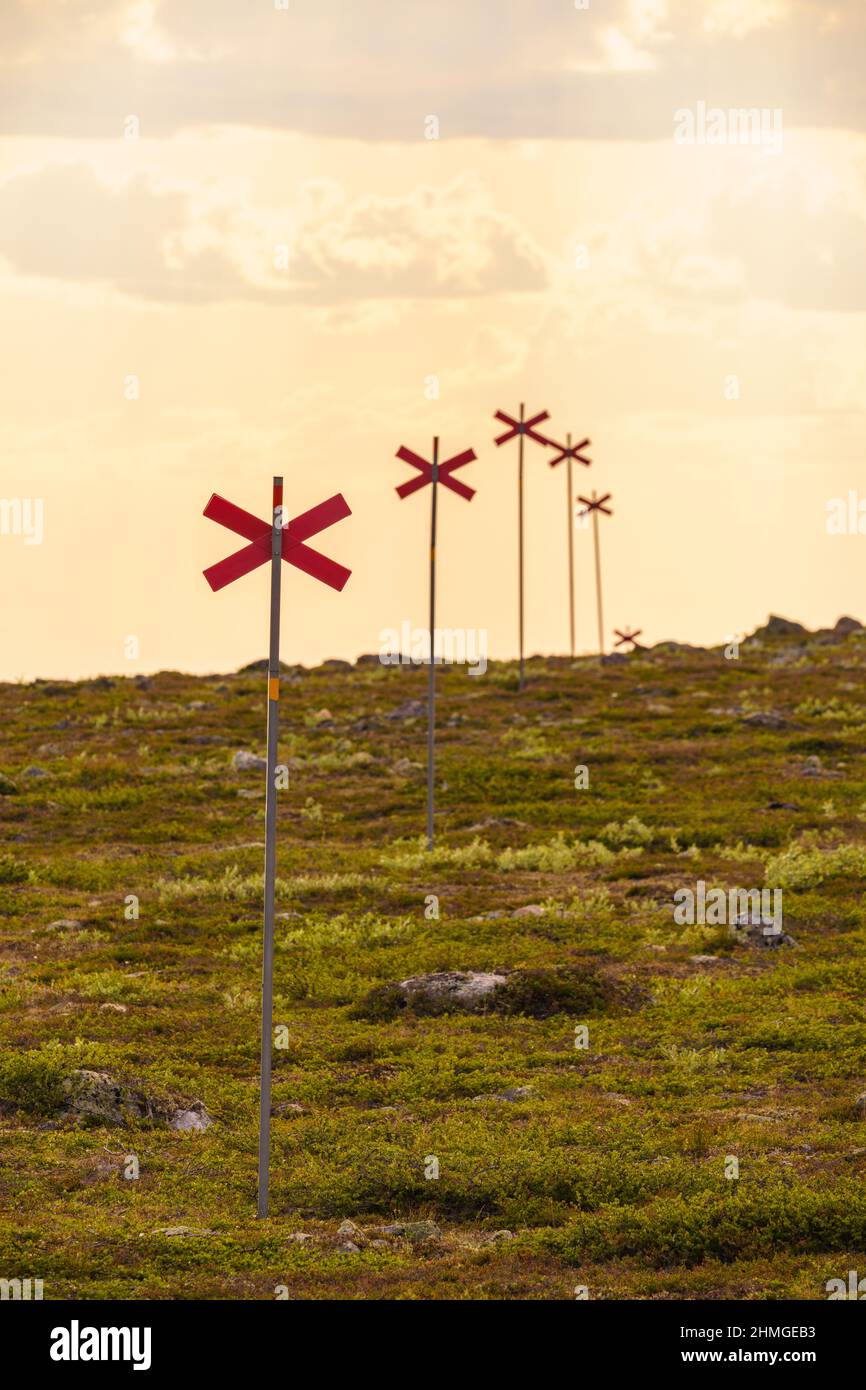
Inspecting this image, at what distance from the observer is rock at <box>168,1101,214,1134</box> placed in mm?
18953

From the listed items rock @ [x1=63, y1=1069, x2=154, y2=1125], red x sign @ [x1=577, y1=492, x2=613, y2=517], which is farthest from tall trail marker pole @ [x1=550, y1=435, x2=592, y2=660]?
rock @ [x1=63, y1=1069, x2=154, y2=1125]

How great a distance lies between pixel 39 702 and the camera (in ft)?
198

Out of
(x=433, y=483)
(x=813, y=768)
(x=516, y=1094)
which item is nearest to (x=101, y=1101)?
(x=516, y=1094)

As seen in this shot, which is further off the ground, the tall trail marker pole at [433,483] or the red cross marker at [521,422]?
the red cross marker at [521,422]

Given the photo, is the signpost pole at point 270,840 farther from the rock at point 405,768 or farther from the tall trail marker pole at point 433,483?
the rock at point 405,768

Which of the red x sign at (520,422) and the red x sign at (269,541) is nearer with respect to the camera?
the red x sign at (269,541)

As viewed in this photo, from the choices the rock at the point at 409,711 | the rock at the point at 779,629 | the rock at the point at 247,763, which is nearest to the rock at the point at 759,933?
the rock at the point at 247,763

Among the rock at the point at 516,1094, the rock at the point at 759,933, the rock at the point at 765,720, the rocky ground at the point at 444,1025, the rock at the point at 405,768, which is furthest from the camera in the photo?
the rock at the point at 765,720

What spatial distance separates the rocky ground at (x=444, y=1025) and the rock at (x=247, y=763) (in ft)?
0.32

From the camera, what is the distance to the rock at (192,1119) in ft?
62.2

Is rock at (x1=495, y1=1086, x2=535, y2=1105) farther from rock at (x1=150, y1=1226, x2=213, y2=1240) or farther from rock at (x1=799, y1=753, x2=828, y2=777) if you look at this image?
rock at (x1=799, y1=753, x2=828, y2=777)

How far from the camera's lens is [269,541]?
661 inches
